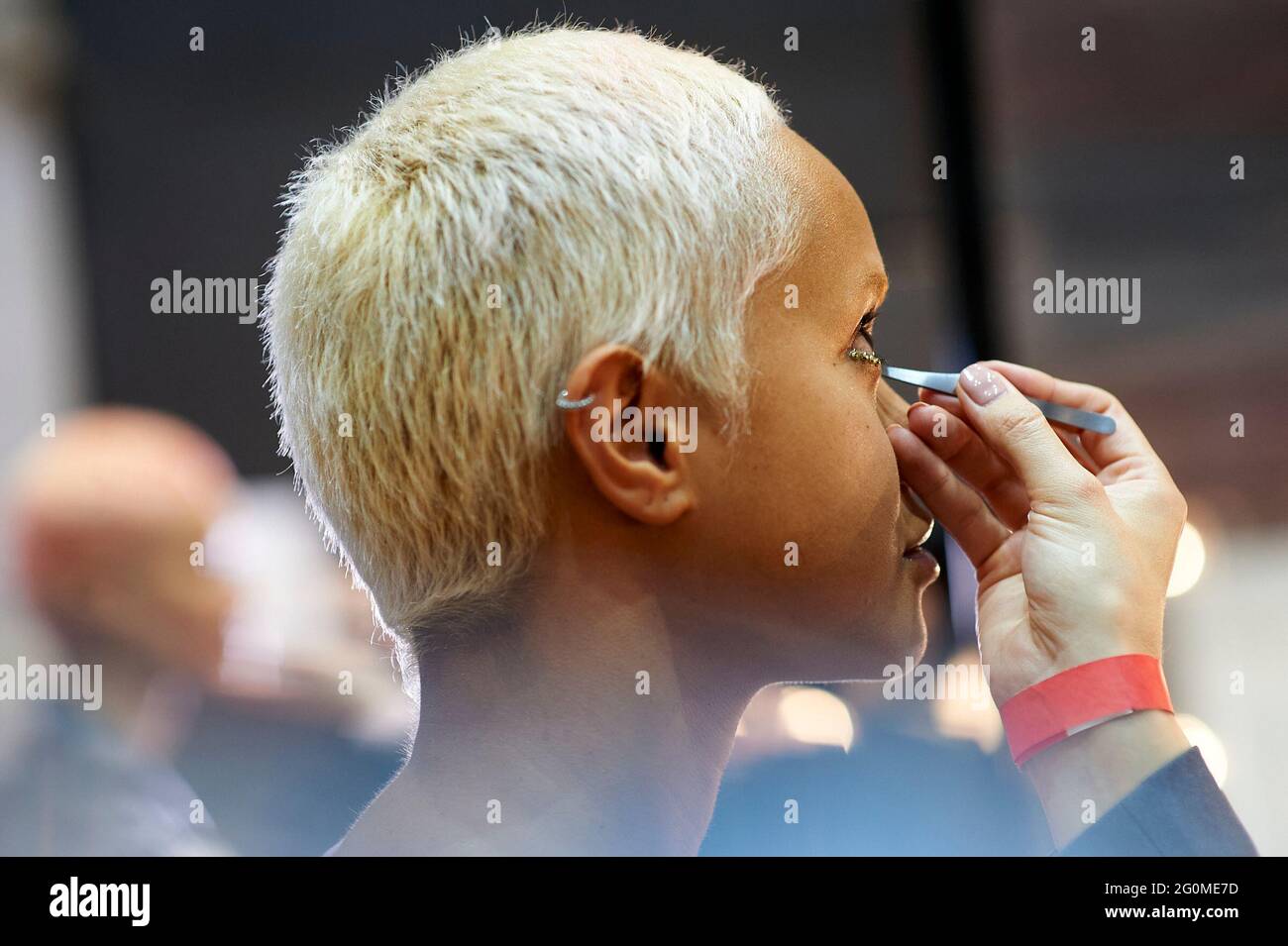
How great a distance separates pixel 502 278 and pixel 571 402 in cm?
12

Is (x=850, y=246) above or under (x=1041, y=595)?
above

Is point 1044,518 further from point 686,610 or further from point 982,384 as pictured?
point 686,610

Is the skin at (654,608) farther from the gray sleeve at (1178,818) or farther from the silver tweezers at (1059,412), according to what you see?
the gray sleeve at (1178,818)

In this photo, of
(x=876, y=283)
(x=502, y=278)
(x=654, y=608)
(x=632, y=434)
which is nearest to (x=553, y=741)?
(x=654, y=608)

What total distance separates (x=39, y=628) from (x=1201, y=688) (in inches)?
86.8

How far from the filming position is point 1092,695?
1.04 meters

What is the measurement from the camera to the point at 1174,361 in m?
2.18

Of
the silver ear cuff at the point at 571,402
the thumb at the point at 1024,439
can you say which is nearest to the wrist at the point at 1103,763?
the thumb at the point at 1024,439

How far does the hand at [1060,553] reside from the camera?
1028mm

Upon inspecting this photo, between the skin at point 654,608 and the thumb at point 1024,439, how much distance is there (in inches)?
7.4

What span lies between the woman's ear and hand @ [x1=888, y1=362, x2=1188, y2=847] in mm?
294
